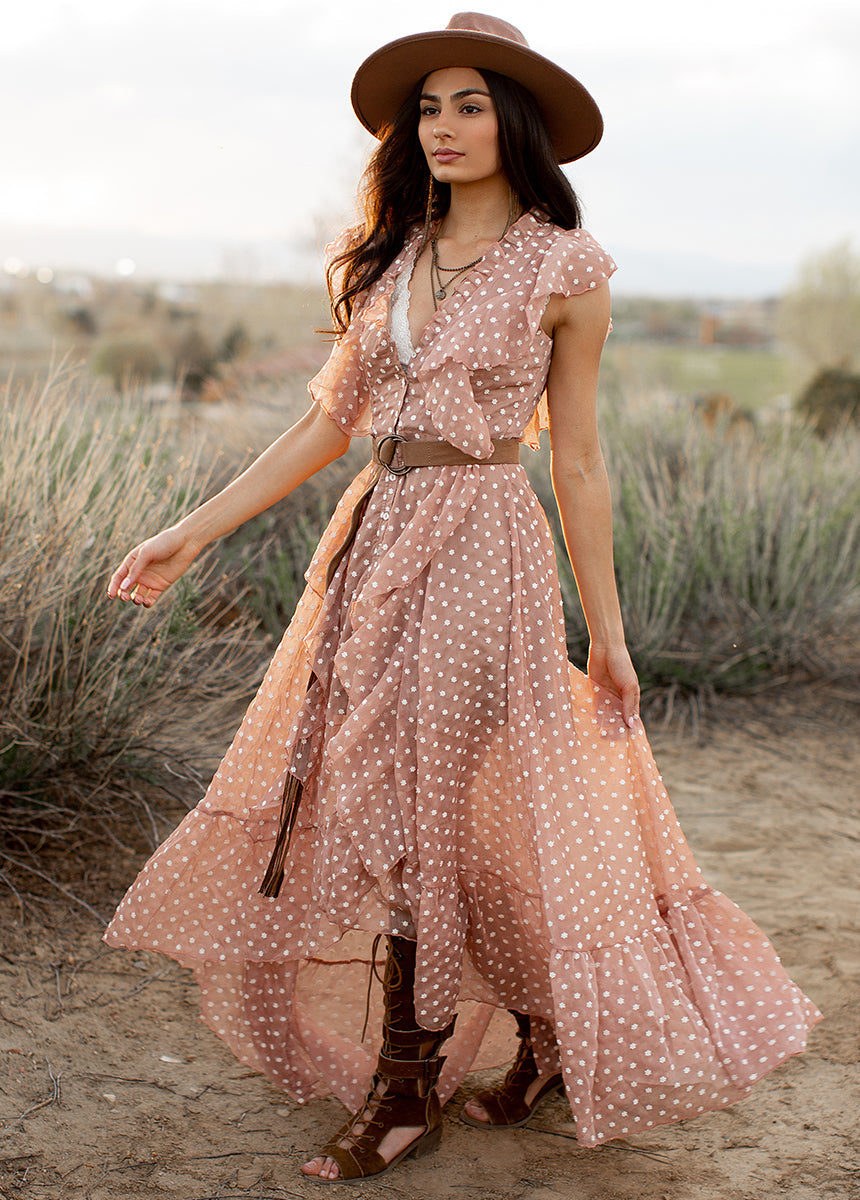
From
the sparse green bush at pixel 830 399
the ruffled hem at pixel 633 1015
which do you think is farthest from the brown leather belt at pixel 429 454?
the sparse green bush at pixel 830 399

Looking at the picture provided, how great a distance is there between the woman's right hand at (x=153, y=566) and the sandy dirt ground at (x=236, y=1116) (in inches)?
39.9

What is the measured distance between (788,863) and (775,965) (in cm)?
172

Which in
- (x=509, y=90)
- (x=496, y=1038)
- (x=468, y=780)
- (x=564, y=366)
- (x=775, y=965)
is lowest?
(x=496, y=1038)

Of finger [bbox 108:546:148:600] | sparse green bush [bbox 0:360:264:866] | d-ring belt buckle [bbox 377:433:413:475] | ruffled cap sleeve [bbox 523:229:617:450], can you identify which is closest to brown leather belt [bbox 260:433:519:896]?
d-ring belt buckle [bbox 377:433:413:475]

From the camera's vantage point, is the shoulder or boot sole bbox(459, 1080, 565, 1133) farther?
boot sole bbox(459, 1080, 565, 1133)

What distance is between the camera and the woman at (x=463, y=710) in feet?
6.40

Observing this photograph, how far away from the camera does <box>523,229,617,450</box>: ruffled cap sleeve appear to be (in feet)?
6.34

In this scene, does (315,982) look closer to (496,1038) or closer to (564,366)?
(496,1038)

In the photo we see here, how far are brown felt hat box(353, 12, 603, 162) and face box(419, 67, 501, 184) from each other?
1.2 inches

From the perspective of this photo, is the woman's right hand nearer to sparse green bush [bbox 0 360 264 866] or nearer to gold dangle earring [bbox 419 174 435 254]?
gold dangle earring [bbox 419 174 435 254]

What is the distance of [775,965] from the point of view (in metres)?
2.09

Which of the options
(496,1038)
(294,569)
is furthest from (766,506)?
(496,1038)

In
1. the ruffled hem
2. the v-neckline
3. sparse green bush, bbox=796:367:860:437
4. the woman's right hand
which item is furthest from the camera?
sparse green bush, bbox=796:367:860:437

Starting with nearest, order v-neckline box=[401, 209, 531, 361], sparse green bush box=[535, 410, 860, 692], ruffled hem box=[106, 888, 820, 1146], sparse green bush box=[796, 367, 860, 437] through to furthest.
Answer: ruffled hem box=[106, 888, 820, 1146] < v-neckline box=[401, 209, 531, 361] < sparse green bush box=[535, 410, 860, 692] < sparse green bush box=[796, 367, 860, 437]
